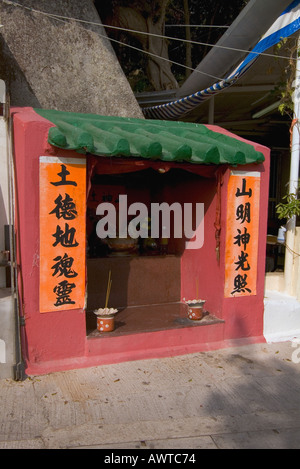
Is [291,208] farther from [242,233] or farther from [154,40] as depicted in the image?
[154,40]

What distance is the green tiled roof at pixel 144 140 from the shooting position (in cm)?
481

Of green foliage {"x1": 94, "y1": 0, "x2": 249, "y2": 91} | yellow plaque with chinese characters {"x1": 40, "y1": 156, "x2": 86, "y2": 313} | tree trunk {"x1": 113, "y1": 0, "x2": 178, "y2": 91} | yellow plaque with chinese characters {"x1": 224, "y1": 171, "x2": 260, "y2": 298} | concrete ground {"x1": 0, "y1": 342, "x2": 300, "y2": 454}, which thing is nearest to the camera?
concrete ground {"x1": 0, "y1": 342, "x2": 300, "y2": 454}

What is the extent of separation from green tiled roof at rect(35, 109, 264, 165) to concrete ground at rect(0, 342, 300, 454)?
2.73 metres

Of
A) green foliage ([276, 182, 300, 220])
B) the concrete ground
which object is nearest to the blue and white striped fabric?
green foliage ([276, 182, 300, 220])

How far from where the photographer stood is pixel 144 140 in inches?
200

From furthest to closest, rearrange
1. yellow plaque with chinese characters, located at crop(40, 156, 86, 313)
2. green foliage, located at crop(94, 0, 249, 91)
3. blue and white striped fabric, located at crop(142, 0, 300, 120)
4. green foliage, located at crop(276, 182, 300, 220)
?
1. green foliage, located at crop(94, 0, 249, 91)
2. green foliage, located at crop(276, 182, 300, 220)
3. blue and white striped fabric, located at crop(142, 0, 300, 120)
4. yellow plaque with chinese characters, located at crop(40, 156, 86, 313)

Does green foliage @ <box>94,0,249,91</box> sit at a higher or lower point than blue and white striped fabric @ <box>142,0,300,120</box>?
higher

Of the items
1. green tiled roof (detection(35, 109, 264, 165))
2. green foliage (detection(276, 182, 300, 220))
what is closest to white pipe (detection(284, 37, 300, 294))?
green foliage (detection(276, 182, 300, 220))

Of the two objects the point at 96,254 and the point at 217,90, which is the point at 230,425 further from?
the point at 217,90

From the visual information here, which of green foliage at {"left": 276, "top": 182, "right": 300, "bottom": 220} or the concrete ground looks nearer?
the concrete ground

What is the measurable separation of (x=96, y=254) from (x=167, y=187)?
187 cm

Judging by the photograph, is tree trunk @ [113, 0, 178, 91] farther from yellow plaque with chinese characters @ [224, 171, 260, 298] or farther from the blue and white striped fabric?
yellow plaque with chinese characters @ [224, 171, 260, 298]

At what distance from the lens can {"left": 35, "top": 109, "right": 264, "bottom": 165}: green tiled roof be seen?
15.8ft

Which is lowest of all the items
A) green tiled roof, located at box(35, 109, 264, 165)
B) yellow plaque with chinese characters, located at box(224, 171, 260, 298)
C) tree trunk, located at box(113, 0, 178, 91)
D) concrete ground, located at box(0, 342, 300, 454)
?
concrete ground, located at box(0, 342, 300, 454)
